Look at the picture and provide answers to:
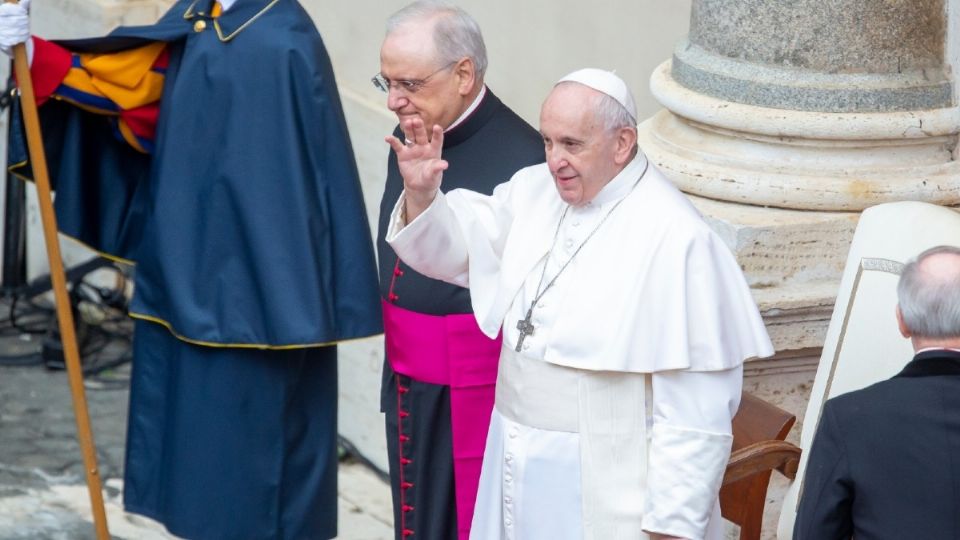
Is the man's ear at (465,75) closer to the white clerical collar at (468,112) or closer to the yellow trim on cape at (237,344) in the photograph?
the white clerical collar at (468,112)

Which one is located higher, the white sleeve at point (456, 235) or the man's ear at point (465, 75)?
the man's ear at point (465, 75)

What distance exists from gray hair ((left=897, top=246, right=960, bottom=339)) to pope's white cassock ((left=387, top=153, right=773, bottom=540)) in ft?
1.68

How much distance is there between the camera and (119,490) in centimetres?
623

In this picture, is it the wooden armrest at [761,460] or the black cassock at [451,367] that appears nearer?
the wooden armrest at [761,460]

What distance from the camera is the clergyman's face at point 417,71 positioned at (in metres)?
3.98

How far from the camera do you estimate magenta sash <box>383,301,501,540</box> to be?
421 centimetres

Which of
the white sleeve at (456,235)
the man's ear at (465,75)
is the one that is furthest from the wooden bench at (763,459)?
the man's ear at (465,75)

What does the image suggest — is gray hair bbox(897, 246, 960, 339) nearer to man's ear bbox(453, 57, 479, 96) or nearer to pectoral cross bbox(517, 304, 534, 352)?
pectoral cross bbox(517, 304, 534, 352)

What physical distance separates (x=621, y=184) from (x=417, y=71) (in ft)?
2.09

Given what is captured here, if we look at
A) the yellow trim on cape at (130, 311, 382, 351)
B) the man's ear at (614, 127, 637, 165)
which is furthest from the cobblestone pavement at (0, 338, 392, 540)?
the man's ear at (614, 127, 637, 165)

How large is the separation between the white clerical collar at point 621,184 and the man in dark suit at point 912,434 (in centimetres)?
70

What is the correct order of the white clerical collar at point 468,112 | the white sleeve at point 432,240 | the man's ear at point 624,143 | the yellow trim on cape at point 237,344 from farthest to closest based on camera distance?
the yellow trim on cape at point 237,344
the white clerical collar at point 468,112
the white sleeve at point 432,240
the man's ear at point 624,143

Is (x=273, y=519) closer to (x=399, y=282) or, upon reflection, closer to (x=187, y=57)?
(x=399, y=282)

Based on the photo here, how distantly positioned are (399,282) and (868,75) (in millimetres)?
1277
